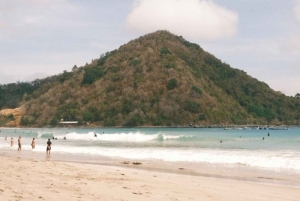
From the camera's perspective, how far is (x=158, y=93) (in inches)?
4754

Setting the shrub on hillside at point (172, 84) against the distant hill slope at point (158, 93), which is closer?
the distant hill slope at point (158, 93)

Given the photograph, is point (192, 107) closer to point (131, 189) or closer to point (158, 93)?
point (158, 93)

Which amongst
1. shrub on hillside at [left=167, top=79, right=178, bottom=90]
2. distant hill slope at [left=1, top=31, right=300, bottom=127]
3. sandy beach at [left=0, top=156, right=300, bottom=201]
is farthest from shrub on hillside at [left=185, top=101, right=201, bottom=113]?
sandy beach at [left=0, top=156, right=300, bottom=201]

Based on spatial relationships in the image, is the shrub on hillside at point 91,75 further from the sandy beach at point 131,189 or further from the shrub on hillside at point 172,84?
the sandy beach at point 131,189

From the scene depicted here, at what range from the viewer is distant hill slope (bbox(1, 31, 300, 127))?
387 feet

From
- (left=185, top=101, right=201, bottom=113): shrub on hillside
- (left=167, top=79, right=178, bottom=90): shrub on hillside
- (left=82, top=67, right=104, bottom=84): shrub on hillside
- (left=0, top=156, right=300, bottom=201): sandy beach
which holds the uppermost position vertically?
(left=82, top=67, right=104, bottom=84): shrub on hillside

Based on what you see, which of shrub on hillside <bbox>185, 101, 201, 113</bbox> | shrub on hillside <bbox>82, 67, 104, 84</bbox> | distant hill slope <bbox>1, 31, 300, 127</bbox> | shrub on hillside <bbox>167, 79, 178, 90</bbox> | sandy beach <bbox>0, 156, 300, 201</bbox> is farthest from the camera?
shrub on hillside <bbox>82, 67, 104, 84</bbox>

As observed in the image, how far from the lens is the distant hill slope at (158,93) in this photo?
4643 inches

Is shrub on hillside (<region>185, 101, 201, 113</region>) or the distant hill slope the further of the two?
the distant hill slope

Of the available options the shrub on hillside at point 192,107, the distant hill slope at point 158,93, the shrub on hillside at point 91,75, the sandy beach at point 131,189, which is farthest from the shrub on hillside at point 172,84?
the sandy beach at point 131,189

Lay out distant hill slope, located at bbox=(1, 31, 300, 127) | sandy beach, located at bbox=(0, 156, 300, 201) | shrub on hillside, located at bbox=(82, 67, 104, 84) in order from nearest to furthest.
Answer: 1. sandy beach, located at bbox=(0, 156, 300, 201)
2. distant hill slope, located at bbox=(1, 31, 300, 127)
3. shrub on hillside, located at bbox=(82, 67, 104, 84)

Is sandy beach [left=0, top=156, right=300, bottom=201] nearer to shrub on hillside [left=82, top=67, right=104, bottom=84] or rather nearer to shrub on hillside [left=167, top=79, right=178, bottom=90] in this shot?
shrub on hillside [left=167, top=79, right=178, bottom=90]

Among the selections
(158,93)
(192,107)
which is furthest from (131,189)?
(158,93)

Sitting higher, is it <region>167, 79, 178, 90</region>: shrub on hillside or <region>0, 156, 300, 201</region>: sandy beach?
<region>167, 79, 178, 90</region>: shrub on hillside
